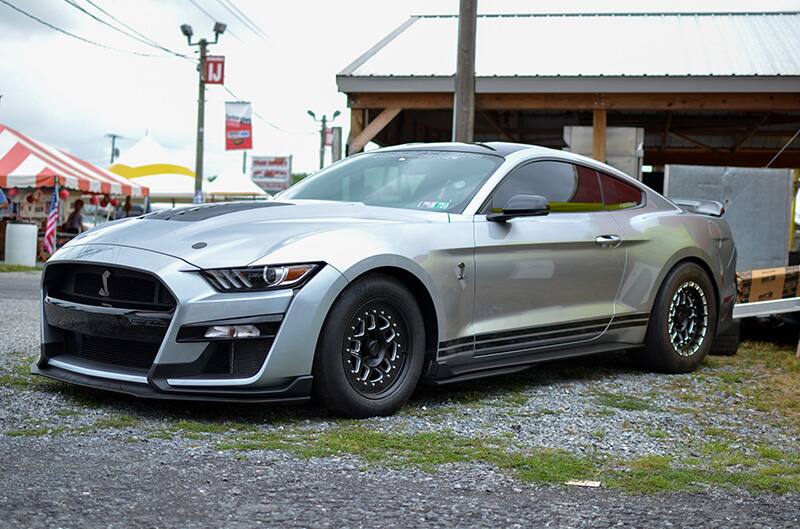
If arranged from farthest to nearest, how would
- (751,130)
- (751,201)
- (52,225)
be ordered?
(52,225) < (751,130) < (751,201)

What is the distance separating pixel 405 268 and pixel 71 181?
18.7 m

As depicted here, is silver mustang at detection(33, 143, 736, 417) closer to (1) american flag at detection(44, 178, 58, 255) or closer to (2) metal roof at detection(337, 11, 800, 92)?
(2) metal roof at detection(337, 11, 800, 92)

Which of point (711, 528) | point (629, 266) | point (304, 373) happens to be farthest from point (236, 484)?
point (629, 266)

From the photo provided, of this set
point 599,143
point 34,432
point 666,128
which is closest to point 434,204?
point 34,432

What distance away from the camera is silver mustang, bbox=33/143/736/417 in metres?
4.64

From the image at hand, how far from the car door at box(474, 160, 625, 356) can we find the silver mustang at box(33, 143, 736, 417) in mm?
12

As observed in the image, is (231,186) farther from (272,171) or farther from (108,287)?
(108,287)

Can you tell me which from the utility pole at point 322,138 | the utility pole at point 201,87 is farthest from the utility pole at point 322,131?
the utility pole at point 201,87

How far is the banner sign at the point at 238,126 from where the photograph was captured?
107 feet

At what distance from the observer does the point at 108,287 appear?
4.88 meters

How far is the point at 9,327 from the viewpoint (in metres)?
8.52

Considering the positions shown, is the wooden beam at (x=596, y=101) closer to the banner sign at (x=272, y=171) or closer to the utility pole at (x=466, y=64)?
the utility pole at (x=466, y=64)

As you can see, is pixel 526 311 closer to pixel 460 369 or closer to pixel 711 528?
pixel 460 369

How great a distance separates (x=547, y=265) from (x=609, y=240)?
0.68 m
